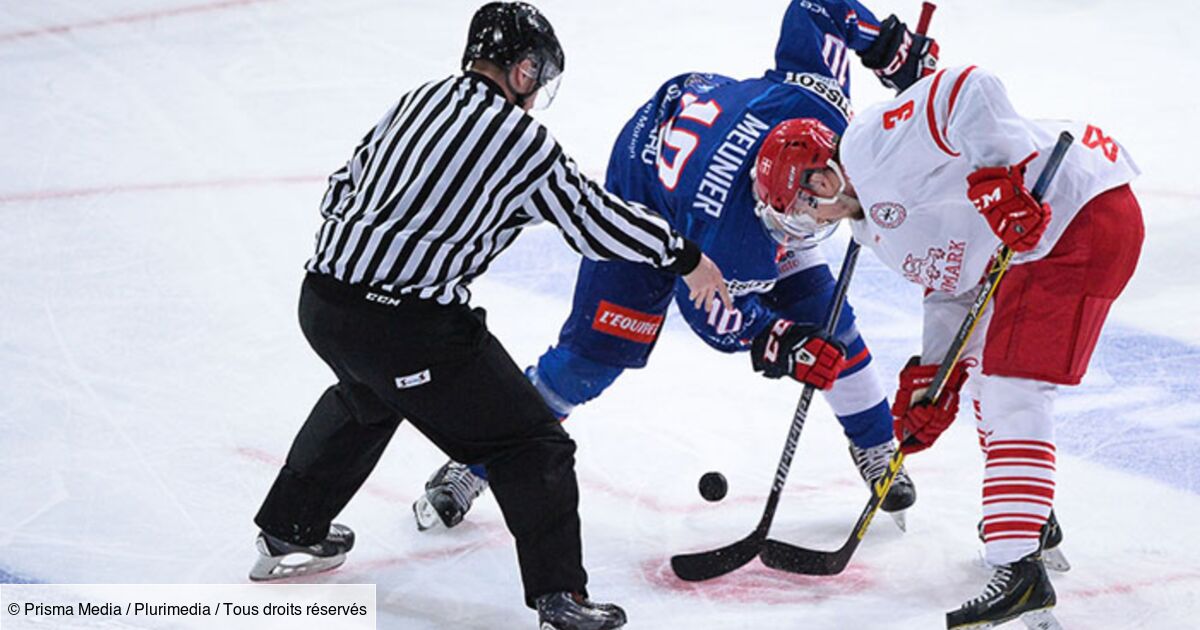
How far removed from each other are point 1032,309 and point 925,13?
2.78ft

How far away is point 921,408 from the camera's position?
2.83 m

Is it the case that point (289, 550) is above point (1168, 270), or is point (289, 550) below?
below

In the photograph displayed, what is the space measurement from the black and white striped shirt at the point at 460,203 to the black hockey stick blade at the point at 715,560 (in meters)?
0.62

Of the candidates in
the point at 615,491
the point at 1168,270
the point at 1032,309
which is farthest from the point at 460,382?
the point at 1168,270

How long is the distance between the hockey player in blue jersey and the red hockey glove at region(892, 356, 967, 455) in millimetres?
132

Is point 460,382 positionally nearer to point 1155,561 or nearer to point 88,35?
point 1155,561

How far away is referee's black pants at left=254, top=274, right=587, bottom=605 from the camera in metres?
2.64

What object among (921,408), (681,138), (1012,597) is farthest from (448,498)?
(1012,597)

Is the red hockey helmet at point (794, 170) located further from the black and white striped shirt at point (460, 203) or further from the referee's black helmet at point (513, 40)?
the referee's black helmet at point (513, 40)

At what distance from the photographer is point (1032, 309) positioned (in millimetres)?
2617

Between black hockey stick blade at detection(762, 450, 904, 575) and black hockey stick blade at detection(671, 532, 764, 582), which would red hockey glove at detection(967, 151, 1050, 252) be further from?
black hockey stick blade at detection(671, 532, 764, 582)

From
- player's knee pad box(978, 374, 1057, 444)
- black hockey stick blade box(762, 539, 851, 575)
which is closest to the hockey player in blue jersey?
black hockey stick blade box(762, 539, 851, 575)

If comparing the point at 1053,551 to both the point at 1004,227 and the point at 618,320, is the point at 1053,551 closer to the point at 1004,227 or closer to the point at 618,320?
the point at 1004,227

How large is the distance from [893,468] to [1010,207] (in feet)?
1.95
